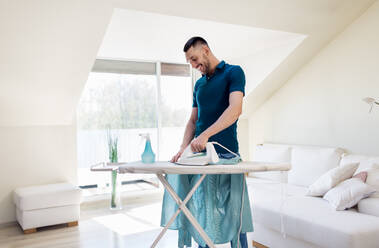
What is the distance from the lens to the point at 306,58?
14.0ft

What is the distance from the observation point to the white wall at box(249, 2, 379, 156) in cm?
358

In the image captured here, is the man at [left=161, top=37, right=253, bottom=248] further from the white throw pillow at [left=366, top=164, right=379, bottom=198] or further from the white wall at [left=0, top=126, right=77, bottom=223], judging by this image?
the white wall at [left=0, top=126, right=77, bottom=223]

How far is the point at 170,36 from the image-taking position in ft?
13.6

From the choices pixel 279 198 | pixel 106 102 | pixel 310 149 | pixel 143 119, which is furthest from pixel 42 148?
pixel 310 149

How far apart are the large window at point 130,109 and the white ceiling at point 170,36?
27 cm

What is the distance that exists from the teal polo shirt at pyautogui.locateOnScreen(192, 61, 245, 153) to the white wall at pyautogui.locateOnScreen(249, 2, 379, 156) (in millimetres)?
2321

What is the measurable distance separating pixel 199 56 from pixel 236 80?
24 centimetres

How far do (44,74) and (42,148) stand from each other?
41.9 inches

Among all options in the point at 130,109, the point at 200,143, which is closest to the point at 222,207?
the point at 200,143

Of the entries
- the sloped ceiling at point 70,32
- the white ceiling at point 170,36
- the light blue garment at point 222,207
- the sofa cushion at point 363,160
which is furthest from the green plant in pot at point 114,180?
the light blue garment at point 222,207

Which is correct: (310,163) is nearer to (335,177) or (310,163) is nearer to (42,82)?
(335,177)

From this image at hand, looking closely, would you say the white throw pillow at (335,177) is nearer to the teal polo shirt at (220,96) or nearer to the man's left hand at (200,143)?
the teal polo shirt at (220,96)

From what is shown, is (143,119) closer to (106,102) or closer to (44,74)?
(106,102)

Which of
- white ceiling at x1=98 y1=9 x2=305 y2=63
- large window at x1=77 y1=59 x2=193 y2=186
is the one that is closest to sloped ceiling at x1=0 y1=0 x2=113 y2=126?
white ceiling at x1=98 y1=9 x2=305 y2=63
